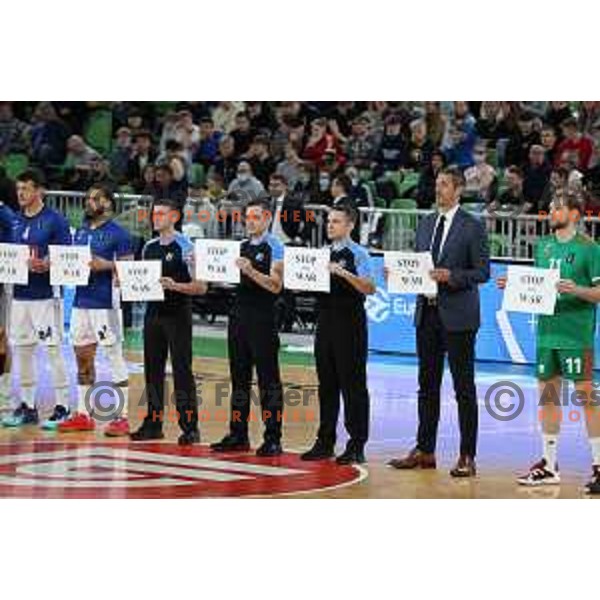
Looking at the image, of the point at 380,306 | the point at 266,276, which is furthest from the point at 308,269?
the point at 380,306

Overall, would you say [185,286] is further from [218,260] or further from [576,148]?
[576,148]

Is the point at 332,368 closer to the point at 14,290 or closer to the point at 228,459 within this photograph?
the point at 228,459

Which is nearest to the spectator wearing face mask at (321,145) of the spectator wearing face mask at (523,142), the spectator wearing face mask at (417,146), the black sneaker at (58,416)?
the spectator wearing face mask at (417,146)

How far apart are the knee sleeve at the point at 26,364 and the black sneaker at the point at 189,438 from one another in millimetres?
1626

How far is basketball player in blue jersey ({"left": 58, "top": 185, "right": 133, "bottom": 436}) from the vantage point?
13867 mm

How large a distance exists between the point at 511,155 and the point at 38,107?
7401 mm

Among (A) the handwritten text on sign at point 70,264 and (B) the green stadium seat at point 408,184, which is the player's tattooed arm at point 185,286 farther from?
(B) the green stadium seat at point 408,184

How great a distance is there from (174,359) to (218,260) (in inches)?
39.9

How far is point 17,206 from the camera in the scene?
1554cm

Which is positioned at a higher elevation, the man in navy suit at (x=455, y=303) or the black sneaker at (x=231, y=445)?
the man in navy suit at (x=455, y=303)

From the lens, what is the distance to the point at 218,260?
43.3ft

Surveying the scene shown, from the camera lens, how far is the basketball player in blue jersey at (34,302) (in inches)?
561

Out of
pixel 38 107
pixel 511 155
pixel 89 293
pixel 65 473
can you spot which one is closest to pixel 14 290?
pixel 89 293

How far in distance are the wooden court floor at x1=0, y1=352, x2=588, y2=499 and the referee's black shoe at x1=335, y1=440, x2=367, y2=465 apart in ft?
0.31
